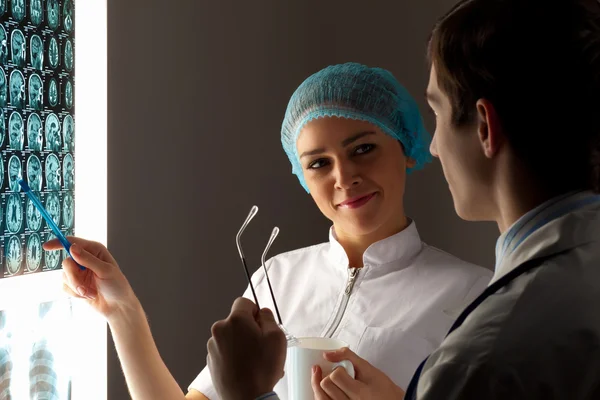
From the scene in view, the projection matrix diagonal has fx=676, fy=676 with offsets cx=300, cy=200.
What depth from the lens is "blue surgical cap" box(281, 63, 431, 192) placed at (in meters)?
1.46

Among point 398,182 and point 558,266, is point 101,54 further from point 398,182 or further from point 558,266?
point 558,266

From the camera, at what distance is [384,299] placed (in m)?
1.45

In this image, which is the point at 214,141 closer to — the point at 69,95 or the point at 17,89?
the point at 69,95

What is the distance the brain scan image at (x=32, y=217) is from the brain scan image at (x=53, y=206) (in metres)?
0.05

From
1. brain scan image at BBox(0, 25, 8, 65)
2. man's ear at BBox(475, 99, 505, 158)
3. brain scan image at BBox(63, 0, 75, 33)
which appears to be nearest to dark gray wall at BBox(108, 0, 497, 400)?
brain scan image at BBox(63, 0, 75, 33)

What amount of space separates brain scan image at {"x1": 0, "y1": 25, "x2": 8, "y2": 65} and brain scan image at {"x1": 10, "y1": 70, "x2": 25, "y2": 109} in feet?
0.10

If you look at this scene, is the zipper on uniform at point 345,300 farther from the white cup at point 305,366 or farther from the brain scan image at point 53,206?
the brain scan image at point 53,206

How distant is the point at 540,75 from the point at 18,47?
3.30 ft

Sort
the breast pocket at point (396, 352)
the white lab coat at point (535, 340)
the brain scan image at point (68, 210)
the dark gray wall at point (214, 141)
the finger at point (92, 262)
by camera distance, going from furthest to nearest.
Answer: the dark gray wall at point (214, 141) < the brain scan image at point (68, 210) < the breast pocket at point (396, 352) < the finger at point (92, 262) < the white lab coat at point (535, 340)

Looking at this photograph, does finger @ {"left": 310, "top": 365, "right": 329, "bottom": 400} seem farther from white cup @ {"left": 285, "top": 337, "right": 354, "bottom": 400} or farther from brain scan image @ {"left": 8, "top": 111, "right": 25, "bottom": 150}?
brain scan image @ {"left": 8, "top": 111, "right": 25, "bottom": 150}

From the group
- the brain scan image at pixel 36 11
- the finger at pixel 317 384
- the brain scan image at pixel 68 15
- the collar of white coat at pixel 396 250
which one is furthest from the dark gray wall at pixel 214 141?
the finger at pixel 317 384

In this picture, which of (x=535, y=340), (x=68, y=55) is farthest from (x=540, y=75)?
(x=68, y=55)

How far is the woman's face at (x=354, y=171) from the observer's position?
1.44 m

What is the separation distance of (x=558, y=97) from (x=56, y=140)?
3.46 feet
